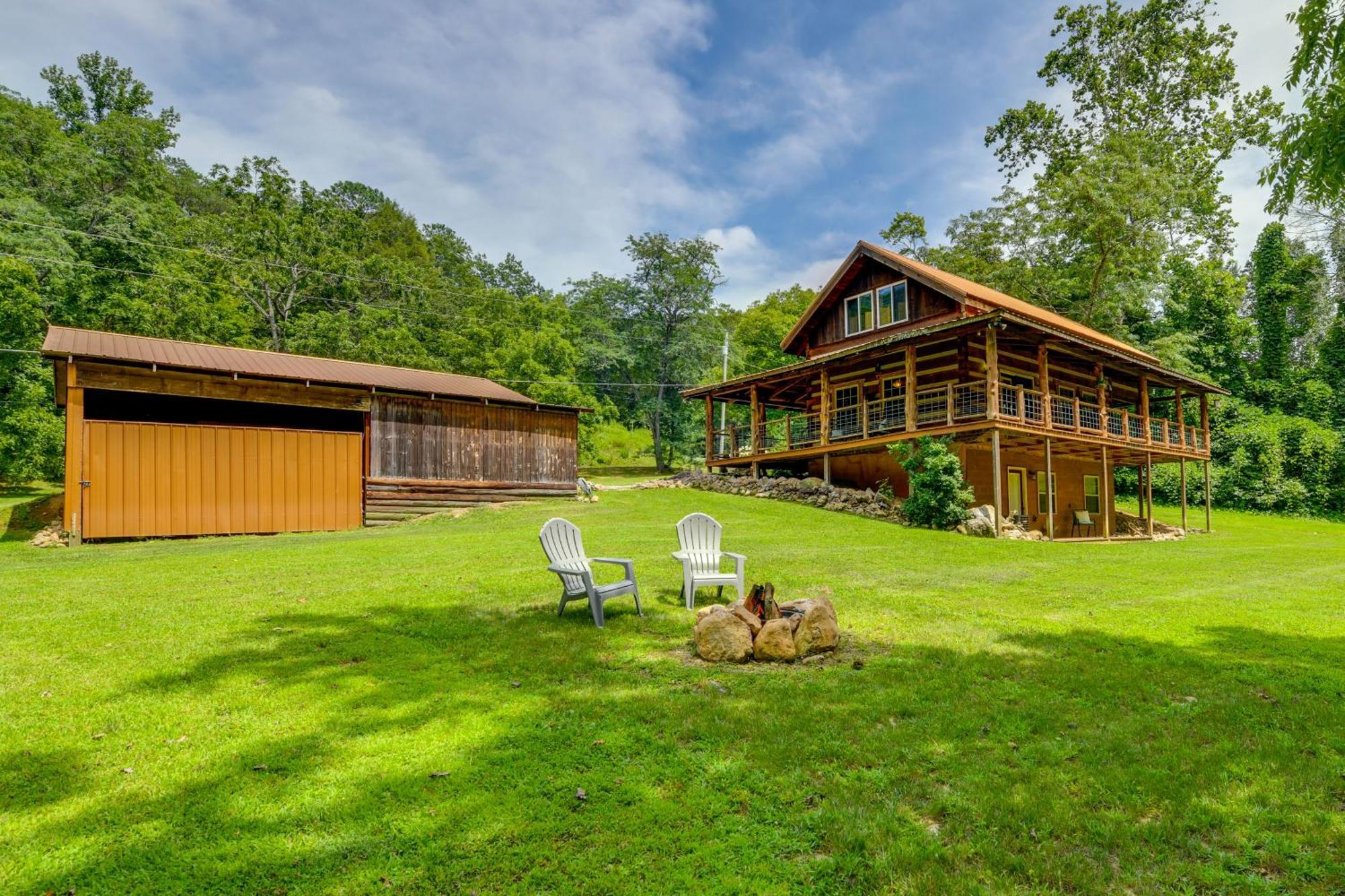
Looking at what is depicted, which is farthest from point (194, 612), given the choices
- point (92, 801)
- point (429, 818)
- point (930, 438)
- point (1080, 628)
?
point (930, 438)

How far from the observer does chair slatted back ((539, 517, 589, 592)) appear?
6.60 metres

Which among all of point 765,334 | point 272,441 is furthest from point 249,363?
point 765,334

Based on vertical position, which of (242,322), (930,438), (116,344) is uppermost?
(242,322)

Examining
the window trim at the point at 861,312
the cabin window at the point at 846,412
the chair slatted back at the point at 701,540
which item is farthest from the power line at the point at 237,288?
the chair slatted back at the point at 701,540

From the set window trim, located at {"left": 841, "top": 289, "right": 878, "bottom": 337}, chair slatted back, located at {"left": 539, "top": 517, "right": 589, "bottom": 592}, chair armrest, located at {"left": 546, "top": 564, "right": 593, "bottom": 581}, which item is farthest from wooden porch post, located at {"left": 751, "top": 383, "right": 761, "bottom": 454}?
chair armrest, located at {"left": 546, "top": 564, "right": 593, "bottom": 581}

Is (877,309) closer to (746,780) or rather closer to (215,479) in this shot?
(215,479)

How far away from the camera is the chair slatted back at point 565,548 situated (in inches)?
260

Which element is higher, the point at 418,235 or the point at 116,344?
the point at 418,235

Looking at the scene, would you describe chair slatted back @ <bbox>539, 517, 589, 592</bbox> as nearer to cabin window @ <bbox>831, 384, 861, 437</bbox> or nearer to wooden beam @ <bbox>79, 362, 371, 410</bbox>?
wooden beam @ <bbox>79, 362, 371, 410</bbox>

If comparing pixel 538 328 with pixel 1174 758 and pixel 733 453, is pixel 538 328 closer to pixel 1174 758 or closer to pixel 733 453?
pixel 733 453

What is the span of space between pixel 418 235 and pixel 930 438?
53144 mm

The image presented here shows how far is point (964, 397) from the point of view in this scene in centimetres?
1830

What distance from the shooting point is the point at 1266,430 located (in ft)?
86.7

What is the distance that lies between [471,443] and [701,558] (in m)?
12.9
